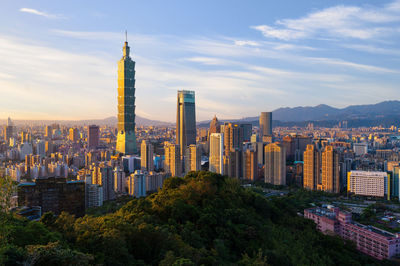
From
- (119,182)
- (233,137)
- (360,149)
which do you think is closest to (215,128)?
(233,137)

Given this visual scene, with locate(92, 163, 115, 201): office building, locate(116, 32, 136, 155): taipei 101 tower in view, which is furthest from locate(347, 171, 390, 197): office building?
locate(116, 32, 136, 155): taipei 101 tower

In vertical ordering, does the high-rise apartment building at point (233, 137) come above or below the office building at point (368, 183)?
above

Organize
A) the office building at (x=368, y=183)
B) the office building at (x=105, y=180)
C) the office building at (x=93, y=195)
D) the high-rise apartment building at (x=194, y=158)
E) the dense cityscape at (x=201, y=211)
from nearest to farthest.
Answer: the dense cityscape at (x=201, y=211)
the office building at (x=93, y=195)
the office building at (x=105, y=180)
the office building at (x=368, y=183)
the high-rise apartment building at (x=194, y=158)

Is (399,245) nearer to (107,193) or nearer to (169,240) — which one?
(169,240)

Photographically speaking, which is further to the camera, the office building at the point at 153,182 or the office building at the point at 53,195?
the office building at the point at 153,182

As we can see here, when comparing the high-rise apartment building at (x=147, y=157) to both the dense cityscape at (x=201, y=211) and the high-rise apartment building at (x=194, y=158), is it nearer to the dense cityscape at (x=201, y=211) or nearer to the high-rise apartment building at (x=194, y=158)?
the dense cityscape at (x=201, y=211)

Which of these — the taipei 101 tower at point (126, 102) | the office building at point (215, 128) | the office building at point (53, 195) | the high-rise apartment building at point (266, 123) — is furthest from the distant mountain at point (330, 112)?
the office building at point (53, 195)

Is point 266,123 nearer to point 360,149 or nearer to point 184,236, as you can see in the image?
point 360,149
